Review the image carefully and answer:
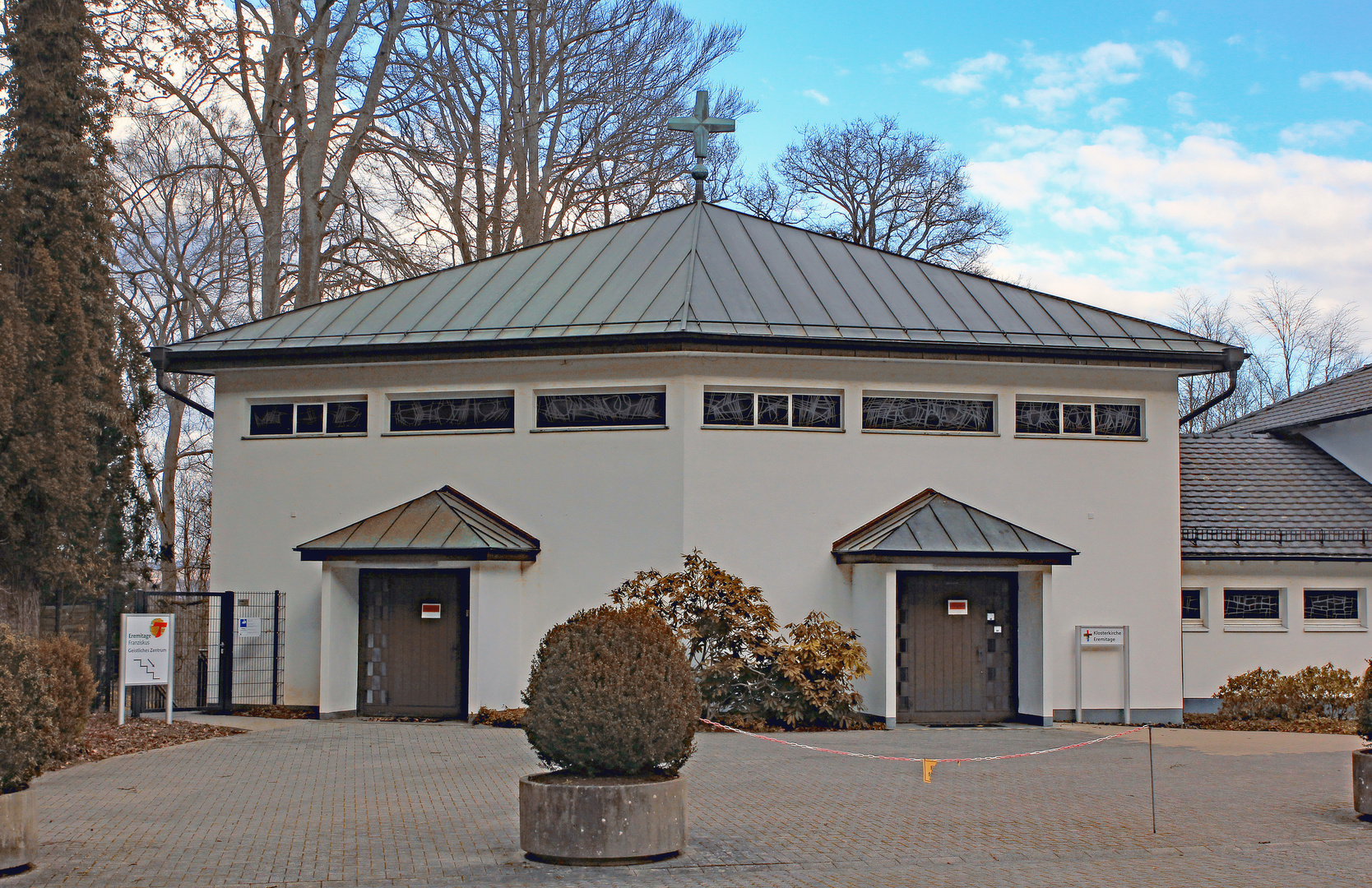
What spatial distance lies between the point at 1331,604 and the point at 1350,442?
3854 mm

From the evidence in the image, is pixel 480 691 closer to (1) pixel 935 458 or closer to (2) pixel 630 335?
(2) pixel 630 335

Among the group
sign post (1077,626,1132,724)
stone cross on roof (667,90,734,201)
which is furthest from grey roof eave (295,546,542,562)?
sign post (1077,626,1132,724)

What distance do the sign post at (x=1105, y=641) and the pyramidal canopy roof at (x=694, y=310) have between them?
12.7ft

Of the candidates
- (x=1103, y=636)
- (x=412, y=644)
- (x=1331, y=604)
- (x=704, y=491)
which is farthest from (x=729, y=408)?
(x=1331, y=604)

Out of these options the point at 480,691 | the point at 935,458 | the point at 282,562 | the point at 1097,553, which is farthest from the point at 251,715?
the point at 1097,553

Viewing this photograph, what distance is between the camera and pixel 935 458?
16656 mm

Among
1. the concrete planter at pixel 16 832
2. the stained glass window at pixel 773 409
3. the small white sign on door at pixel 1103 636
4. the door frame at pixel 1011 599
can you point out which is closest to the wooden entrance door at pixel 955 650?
the door frame at pixel 1011 599

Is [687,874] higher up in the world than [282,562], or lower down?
lower down

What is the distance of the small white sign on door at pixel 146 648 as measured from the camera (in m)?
14.0

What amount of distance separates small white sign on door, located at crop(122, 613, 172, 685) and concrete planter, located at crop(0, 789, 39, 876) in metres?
6.98

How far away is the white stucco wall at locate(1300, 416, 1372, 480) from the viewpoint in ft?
67.8

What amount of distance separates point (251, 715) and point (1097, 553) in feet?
39.6

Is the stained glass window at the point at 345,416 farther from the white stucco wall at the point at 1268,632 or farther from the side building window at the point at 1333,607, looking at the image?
the side building window at the point at 1333,607

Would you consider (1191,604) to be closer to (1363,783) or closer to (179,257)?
(1363,783)
